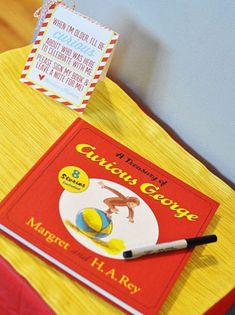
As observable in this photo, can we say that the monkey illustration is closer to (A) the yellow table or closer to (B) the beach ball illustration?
(B) the beach ball illustration

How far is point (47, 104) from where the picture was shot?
1047 millimetres

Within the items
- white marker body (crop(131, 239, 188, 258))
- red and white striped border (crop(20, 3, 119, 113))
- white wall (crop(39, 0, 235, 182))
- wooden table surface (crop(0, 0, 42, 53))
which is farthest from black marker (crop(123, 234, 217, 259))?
wooden table surface (crop(0, 0, 42, 53))

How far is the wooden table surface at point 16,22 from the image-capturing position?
1.89 meters

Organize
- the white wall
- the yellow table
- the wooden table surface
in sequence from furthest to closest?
the wooden table surface < the white wall < the yellow table

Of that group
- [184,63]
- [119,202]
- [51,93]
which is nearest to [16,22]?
[51,93]

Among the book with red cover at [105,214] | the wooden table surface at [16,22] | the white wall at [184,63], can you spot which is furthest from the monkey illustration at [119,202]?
the wooden table surface at [16,22]

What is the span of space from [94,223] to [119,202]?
64 millimetres

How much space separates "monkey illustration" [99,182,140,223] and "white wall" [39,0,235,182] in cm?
23

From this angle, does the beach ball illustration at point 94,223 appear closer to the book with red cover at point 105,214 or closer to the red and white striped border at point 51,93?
the book with red cover at point 105,214

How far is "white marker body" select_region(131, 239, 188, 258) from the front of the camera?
85 cm

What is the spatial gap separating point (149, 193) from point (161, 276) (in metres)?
0.16

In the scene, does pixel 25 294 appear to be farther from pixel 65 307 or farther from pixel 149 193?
pixel 149 193

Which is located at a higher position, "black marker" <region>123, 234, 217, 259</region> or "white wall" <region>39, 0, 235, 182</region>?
"white wall" <region>39, 0, 235, 182</region>

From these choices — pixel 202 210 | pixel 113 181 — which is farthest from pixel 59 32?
pixel 202 210
